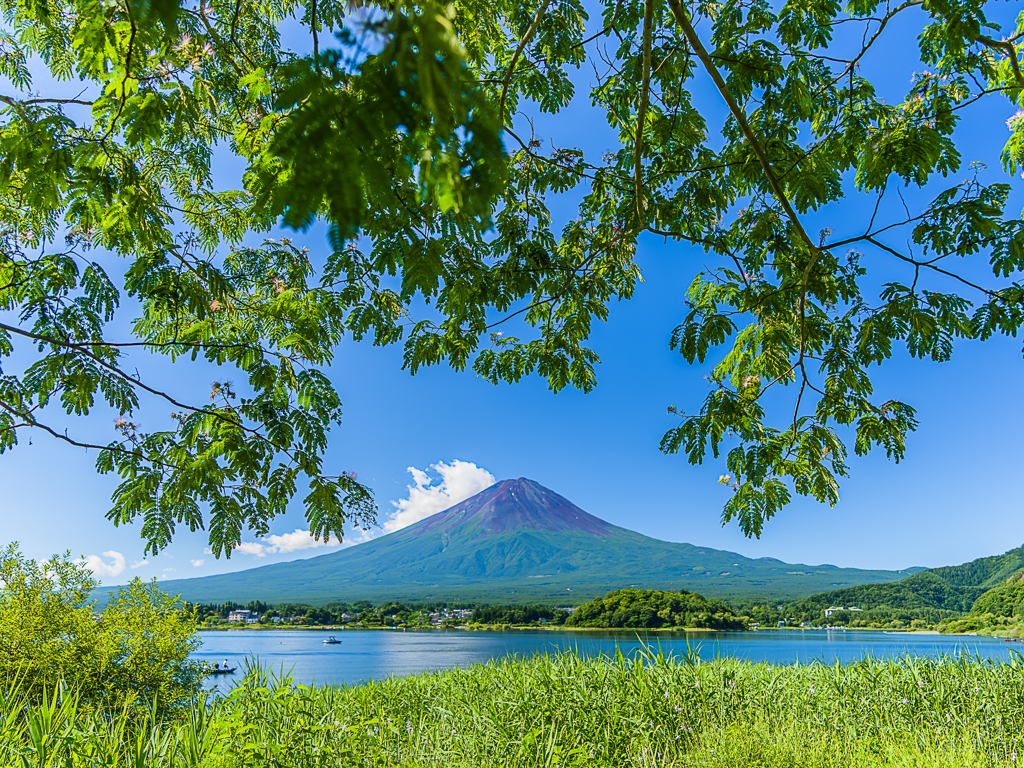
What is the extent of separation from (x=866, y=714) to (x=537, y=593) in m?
90.5

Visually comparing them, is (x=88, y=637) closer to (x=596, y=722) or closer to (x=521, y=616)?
(x=596, y=722)

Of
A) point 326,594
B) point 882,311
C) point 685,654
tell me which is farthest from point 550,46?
point 326,594

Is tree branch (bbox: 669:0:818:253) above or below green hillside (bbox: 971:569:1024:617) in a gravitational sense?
above

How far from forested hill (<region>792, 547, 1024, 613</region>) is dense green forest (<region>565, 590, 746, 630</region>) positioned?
13587 millimetres

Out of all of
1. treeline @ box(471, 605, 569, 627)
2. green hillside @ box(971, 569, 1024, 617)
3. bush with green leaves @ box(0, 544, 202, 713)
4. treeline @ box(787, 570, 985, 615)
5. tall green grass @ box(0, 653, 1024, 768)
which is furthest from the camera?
treeline @ box(471, 605, 569, 627)

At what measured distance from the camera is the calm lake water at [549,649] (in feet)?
16.9

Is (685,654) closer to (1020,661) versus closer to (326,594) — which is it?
(1020,661)

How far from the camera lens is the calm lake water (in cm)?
514

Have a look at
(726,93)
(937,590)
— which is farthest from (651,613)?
(726,93)

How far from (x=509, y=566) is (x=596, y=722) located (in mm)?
118561

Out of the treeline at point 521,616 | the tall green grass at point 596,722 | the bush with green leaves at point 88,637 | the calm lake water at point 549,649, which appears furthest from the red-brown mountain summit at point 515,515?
the tall green grass at point 596,722

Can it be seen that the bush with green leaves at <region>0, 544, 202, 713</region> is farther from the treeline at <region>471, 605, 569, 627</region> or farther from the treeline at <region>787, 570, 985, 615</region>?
the treeline at <region>787, 570, 985, 615</region>

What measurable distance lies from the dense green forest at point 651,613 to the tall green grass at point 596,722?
3499 cm

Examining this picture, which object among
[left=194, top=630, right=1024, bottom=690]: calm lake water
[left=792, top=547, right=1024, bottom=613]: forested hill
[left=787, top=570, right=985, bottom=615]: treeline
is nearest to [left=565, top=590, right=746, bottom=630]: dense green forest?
[left=194, top=630, right=1024, bottom=690]: calm lake water
